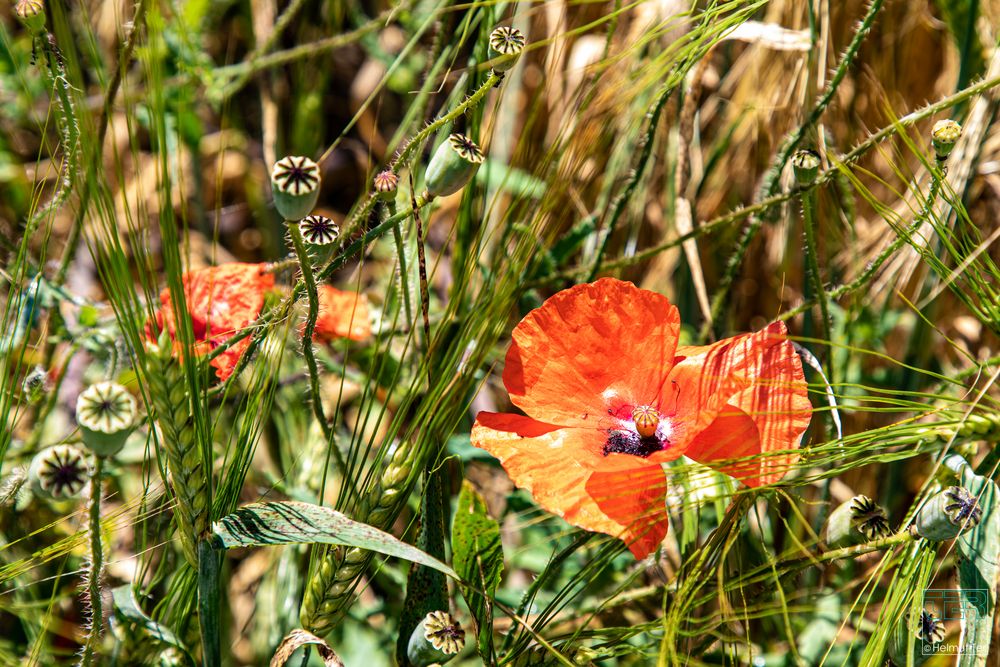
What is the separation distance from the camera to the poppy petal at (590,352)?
732 mm

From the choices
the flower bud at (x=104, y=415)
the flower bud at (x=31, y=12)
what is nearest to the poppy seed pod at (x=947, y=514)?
the flower bud at (x=104, y=415)

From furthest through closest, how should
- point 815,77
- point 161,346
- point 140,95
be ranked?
point 140,95, point 815,77, point 161,346

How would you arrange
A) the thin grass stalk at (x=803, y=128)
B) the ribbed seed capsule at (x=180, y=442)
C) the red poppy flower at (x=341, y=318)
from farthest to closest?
1. the red poppy flower at (x=341, y=318)
2. the thin grass stalk at (x=803, y=128)
3. the ribbed seed capsule at (x=180, y=442)

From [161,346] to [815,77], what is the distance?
74cm

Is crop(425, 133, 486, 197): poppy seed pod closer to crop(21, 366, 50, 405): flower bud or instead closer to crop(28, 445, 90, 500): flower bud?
crop(28, 445, 90, 500): flower bud

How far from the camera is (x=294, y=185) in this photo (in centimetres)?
58

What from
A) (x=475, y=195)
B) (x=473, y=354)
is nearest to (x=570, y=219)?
(x=475, y=195)

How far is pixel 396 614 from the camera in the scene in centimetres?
102

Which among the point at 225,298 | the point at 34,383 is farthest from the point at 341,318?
the point at 34,383

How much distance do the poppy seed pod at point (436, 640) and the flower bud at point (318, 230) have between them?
0.89 ft

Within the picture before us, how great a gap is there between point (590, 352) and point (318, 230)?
0.24 m

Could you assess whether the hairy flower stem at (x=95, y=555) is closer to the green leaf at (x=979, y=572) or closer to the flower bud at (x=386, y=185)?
the flower bud at (x=386, y=185)

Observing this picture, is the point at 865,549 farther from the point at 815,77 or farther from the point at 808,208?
the point at 815,77

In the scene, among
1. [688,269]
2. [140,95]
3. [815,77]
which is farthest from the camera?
[140,95]
